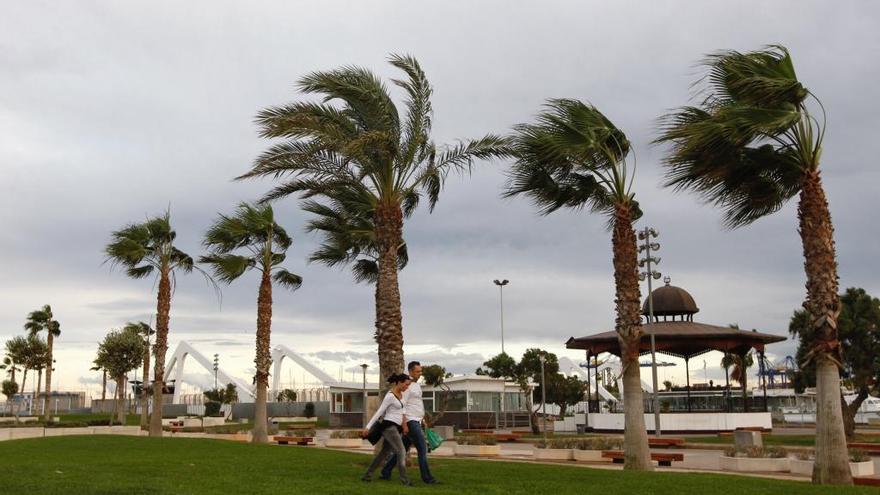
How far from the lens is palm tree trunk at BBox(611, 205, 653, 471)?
15648 mm

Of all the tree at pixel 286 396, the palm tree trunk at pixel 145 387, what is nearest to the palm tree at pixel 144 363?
the palm tree trunk at pixel 145 387

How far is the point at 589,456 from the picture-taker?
72.3 ft

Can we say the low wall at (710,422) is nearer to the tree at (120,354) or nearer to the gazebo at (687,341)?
the gazebo at (687,341)

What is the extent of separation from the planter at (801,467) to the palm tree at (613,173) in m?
4.18

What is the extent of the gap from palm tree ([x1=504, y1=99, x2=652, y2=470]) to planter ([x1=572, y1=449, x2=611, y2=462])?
6.36 m

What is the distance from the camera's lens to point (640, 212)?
1892cm

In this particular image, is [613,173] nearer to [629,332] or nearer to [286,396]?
[629,332]

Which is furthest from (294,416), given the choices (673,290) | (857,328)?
(857,328)

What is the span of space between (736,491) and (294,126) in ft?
36.1

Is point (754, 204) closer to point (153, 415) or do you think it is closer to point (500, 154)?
point (500, 154)

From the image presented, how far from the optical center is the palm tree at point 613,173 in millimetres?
15789

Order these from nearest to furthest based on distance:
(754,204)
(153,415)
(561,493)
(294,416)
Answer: (561,493)
(754,204)
(153,415)
(294,416)

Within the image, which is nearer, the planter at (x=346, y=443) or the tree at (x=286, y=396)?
the planter at (x=346, y=443)

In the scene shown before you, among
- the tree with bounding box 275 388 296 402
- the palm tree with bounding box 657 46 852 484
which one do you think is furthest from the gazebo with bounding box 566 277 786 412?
the tree with bounding box 275 388 296 402
